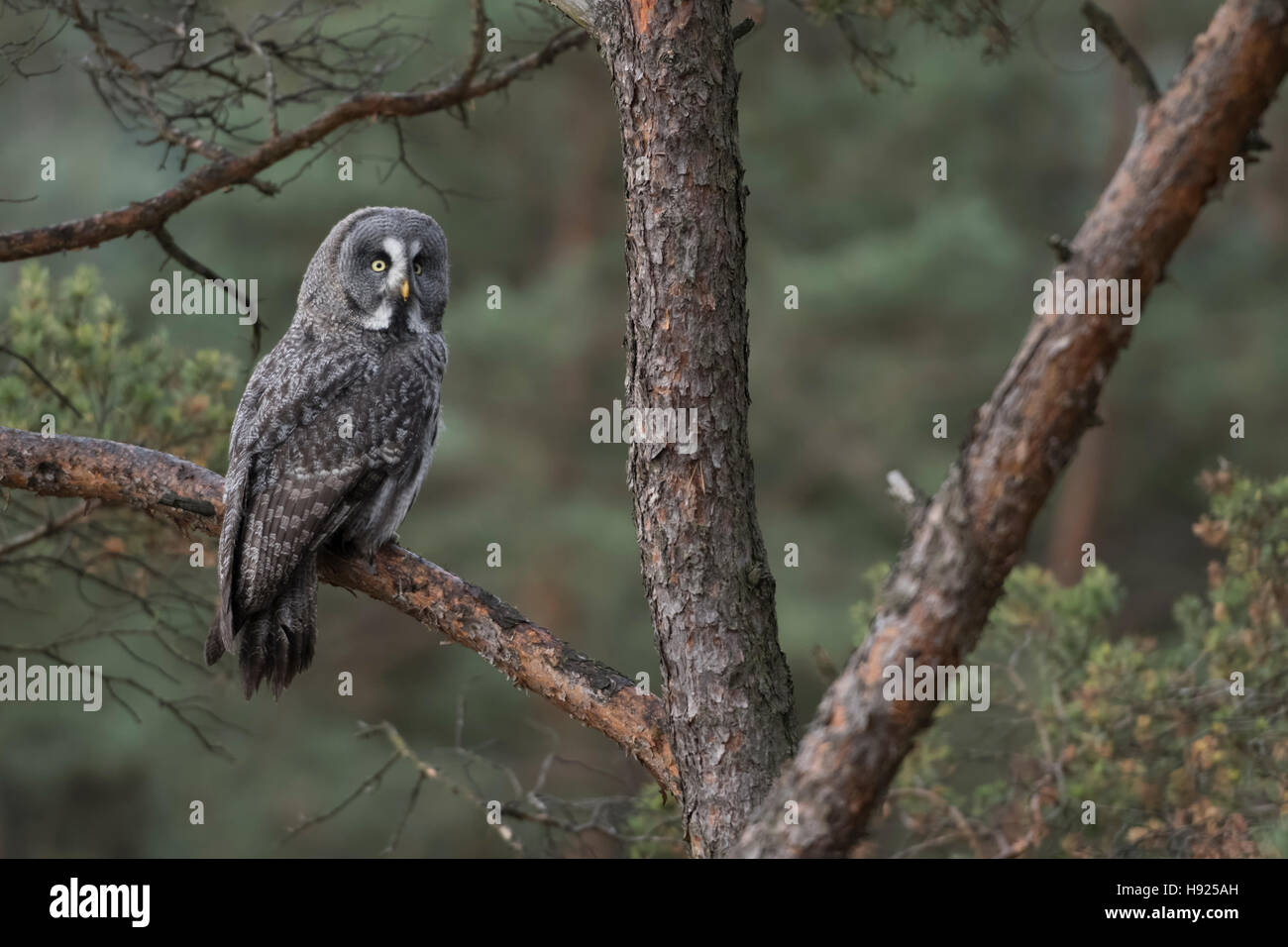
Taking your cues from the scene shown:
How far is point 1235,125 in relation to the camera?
243cm

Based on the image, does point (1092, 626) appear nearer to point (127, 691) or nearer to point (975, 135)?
point (975, 135)

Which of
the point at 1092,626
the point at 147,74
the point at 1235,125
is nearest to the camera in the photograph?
the point at 1235,125

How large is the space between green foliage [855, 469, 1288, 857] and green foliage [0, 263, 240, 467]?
115 inches

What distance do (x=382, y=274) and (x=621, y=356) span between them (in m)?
8.37

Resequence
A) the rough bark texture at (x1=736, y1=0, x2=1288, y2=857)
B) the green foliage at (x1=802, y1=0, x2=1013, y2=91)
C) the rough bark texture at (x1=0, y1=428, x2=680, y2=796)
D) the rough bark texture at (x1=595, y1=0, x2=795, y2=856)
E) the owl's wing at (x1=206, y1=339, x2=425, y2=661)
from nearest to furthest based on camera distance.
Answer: the rough bark texture at (x1=736, y1=0, x2=1288, y2=857) < the rough bark texture at (x1=595, y1=0, x2=795, y2=856) < the rough bark texture at (x1=0, y1=428, x2=680, y2=796) < the owl's wing at (x1=206, y1=339, x2=425, y2=661) < the green foliage at (x1=802, y1=0, x2=1013, y2=91)

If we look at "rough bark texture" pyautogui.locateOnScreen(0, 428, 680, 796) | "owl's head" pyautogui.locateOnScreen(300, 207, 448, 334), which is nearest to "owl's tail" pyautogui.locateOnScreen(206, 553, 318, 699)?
"rough bark texture" pyautogui.locateOnScreen(0, 428, 680, 796)

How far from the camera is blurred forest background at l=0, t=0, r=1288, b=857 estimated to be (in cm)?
1284

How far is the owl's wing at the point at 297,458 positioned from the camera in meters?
4.35

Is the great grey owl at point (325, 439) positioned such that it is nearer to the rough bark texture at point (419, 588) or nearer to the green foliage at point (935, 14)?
the rough bark texture at point (419, 588)

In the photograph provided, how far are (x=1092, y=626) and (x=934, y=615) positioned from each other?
410cm

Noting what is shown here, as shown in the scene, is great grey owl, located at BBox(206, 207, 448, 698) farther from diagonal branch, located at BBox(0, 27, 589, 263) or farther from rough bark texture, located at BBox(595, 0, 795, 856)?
rough bark texture, located at BBox(595, 0, 795, 856)

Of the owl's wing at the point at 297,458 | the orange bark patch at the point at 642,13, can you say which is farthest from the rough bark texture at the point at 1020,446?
the owl's wing at the point at 297,458

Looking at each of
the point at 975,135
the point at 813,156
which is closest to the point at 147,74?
the point at 813,156

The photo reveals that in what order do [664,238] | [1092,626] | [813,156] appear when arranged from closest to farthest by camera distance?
[664,238] < [1092,626] < [813,156]
